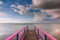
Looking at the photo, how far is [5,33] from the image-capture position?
2.88 m

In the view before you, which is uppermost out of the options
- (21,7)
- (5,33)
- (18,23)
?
(21,7)

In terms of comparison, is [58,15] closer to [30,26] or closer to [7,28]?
[30,26]

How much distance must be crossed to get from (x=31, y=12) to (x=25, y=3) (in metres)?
0.29

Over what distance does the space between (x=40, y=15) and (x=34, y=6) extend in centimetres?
28

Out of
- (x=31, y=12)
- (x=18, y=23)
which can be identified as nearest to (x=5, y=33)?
(x=18, y=23)

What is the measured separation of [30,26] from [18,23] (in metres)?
0.32

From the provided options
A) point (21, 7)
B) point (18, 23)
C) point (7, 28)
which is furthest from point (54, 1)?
point (7, 28)

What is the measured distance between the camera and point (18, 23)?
295 centimetres

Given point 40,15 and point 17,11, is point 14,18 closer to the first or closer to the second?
point 17,11

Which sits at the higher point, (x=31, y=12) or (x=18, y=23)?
(x=31, y=12)

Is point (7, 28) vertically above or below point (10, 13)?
below

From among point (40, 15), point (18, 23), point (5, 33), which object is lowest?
point (5, 33)

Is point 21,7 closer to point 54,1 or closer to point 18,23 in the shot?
point 18,23

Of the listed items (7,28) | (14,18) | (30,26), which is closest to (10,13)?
(14,18)
